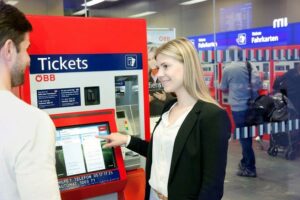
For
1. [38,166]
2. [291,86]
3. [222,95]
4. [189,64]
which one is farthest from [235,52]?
[38,166]

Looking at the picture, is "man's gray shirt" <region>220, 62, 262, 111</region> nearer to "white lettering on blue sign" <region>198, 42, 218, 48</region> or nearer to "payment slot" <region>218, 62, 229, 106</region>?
"payment slot" <region>218, 62, 229, 106</region>

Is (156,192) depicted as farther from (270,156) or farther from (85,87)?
(270,156)

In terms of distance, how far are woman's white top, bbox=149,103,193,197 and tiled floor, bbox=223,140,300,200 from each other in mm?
2881

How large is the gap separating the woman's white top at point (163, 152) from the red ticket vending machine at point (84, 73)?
0.63ft

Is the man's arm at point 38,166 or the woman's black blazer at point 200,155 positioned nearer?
the man's arm at point 38,166

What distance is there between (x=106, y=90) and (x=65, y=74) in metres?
0.24

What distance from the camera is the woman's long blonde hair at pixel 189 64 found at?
1840mm

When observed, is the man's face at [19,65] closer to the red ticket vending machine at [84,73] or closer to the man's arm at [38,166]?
the man's arm at [38,166]

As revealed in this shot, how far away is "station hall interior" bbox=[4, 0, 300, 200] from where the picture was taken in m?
1.99

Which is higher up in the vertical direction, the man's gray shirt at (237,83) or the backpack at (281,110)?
the man's gray shirt at (237,83)

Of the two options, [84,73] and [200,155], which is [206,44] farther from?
[200,155]

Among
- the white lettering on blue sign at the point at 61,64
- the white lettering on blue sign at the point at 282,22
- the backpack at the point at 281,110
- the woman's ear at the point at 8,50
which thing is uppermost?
the white lettering on blue sign at the point at 282,22

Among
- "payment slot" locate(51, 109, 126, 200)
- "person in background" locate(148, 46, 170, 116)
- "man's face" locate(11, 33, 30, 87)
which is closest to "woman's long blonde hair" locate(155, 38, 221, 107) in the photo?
"payment slot" locate(51, 109, 126, 200)

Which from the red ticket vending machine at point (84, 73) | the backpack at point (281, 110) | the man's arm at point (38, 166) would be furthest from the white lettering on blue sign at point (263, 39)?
the man's arm at point (38, 166)
